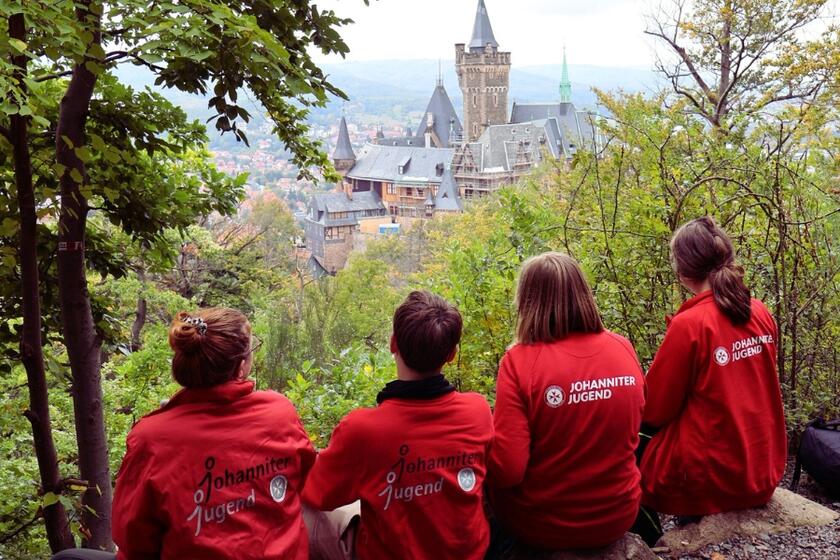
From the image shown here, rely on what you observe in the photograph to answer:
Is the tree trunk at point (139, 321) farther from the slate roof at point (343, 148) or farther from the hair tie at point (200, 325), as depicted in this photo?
the slate roof at point (343, 148)

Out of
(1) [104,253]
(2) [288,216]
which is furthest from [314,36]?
(2) [288,216]

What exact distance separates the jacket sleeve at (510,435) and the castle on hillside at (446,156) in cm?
7004

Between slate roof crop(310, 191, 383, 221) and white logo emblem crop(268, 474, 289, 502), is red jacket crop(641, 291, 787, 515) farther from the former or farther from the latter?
slate roof crop(310, 191, 383, 221)

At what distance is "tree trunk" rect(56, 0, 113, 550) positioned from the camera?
2.82m

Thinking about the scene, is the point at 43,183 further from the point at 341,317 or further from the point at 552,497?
the point at 341,317

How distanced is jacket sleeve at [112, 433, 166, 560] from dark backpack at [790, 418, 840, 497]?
2.92 m

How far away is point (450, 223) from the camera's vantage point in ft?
169

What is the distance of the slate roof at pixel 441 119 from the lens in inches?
3752

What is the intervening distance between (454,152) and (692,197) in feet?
272

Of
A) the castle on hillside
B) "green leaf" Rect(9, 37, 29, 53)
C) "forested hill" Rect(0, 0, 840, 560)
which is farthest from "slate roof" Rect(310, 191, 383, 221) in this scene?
"green leaf" Rect(9, 37, 29, 53)

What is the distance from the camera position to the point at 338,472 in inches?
95.3

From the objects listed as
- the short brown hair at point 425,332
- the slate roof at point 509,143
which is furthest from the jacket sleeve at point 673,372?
the slate roof at point 509,143

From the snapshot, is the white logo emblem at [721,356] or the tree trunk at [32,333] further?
the white logo emblem at [721,356]

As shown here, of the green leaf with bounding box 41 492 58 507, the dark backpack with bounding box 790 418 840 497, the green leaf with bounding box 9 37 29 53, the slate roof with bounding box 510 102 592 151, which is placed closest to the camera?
the green leaf with bounding box 9 37 29 53
